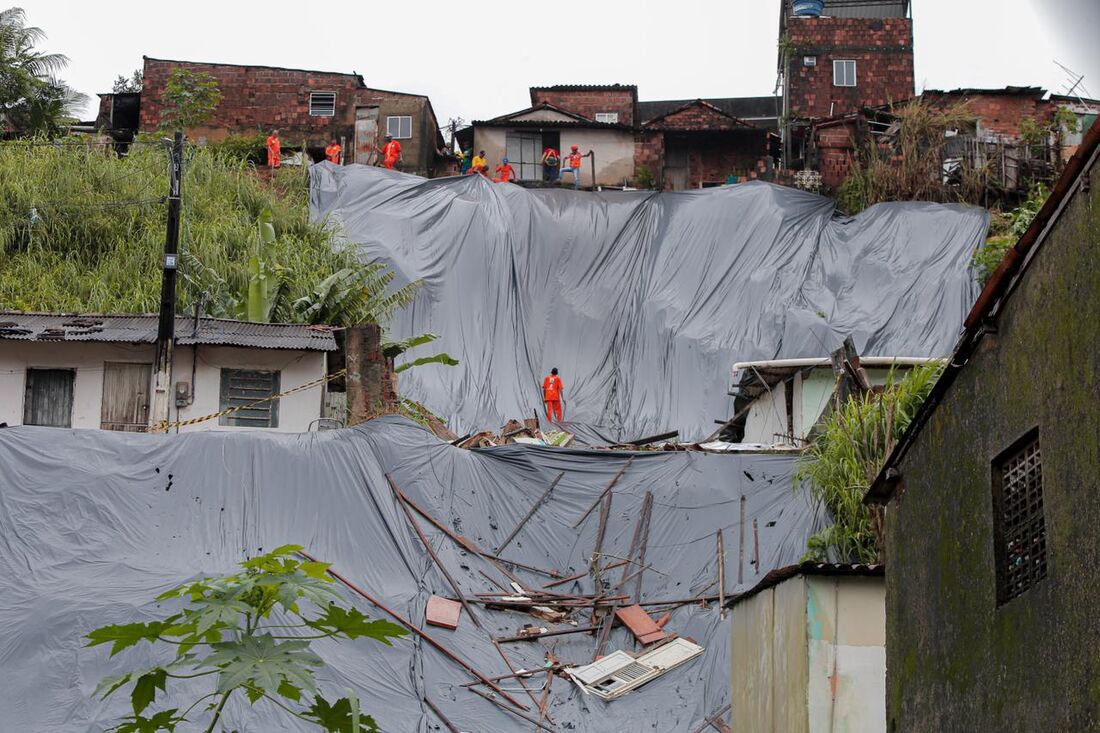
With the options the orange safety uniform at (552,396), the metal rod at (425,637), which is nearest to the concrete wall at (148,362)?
the metal rod at (425,637)

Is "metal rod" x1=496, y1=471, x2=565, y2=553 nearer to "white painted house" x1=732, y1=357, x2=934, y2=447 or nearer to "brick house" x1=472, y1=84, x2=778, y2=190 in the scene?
"white painted house" x1=732, y1=357, x2=934, y2=447

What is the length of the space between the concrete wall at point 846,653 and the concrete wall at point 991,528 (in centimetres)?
137

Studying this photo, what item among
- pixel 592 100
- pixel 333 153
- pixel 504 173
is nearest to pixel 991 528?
pixel 504 173

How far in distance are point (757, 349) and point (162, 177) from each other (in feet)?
41.1

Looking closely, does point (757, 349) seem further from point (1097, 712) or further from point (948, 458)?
point (1097, 712)

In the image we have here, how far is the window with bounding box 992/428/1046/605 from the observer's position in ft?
19.2

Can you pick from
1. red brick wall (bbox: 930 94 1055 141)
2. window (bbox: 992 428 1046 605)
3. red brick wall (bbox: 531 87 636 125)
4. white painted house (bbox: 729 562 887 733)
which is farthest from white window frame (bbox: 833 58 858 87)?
window (bbox: 992 428 1046 605)

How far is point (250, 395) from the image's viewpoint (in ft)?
61.3

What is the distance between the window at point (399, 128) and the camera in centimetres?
3331

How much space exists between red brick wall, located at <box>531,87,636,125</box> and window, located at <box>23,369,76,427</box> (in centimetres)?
1963

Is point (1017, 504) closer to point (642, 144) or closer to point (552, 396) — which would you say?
point (552, 396)

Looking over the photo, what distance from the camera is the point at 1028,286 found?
596cm

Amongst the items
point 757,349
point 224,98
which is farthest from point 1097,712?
point 224,98

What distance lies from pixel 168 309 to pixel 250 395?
1.95 meters
